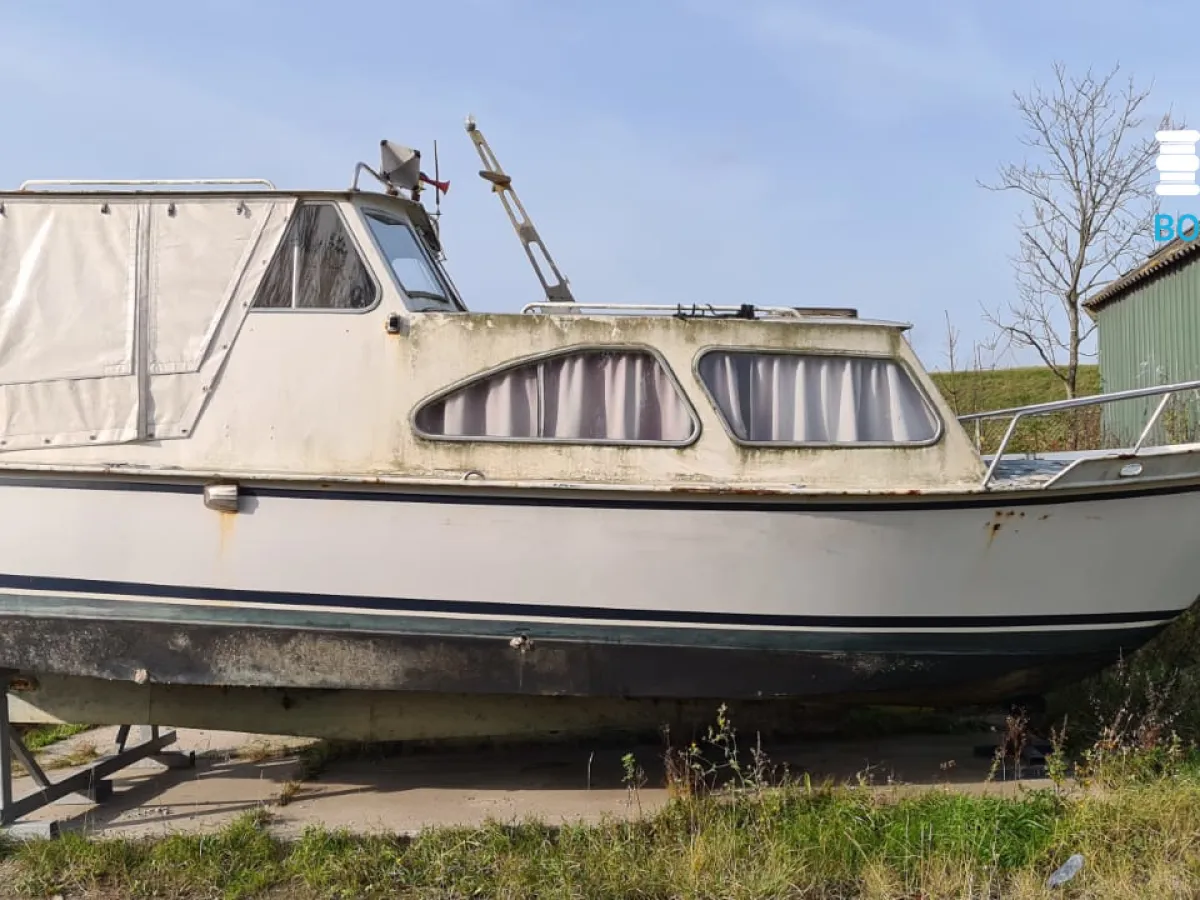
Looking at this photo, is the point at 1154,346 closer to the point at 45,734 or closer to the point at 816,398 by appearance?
the point at 816,398

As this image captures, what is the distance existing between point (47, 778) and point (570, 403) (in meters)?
3.45

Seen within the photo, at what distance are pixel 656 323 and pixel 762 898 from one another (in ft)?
8.06

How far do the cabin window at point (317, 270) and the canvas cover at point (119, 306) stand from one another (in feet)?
0.27

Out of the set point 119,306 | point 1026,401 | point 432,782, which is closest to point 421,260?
point 119,306

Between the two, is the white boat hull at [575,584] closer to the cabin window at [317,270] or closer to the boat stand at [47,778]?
the boat stand at [47,778]

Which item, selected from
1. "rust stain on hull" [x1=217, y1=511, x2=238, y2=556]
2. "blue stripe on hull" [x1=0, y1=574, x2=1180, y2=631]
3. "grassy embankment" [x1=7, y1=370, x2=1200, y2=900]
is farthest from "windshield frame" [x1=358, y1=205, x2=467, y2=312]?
"grassy embankment" [x1=7, y1=370, x2=1200, y2=900]

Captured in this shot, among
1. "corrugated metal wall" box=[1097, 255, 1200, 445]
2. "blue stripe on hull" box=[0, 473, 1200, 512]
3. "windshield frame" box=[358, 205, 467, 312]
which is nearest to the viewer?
"blue stripe on hull" box=[0, 473, 1200, 512]

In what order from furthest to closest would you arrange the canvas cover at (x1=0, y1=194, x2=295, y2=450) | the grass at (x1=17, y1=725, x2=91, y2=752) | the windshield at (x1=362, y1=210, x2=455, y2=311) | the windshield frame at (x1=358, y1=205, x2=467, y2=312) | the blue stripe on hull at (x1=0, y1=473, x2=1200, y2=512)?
the grass at (x1=17, y1=725, x2=91, y2=752) → the windshield at (x1=362, y1=210, x2=455, y2=311) → the windshield frame at (x1=358, y1=205, x2=467, y2=312) → the canvas cover at (x1=0, y1=194, x2=295, y2=450) → the blue stripe on hull at (x1=0, y1=473, x2=1200, y2=512)

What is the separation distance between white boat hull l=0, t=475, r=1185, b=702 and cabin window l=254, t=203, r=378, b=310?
2.95 feet

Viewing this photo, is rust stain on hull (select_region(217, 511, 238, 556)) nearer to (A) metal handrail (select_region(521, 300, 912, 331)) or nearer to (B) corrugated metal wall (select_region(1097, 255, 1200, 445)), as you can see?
(A) metal handrail (select_region(521, 300, 912, 331))

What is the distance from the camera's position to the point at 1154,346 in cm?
1267

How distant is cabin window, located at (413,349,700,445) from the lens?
4.81m

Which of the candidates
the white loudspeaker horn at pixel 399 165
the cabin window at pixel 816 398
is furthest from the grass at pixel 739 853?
the white loudspeaker horn at pixel 399 165

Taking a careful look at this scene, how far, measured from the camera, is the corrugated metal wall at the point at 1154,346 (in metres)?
10.9
